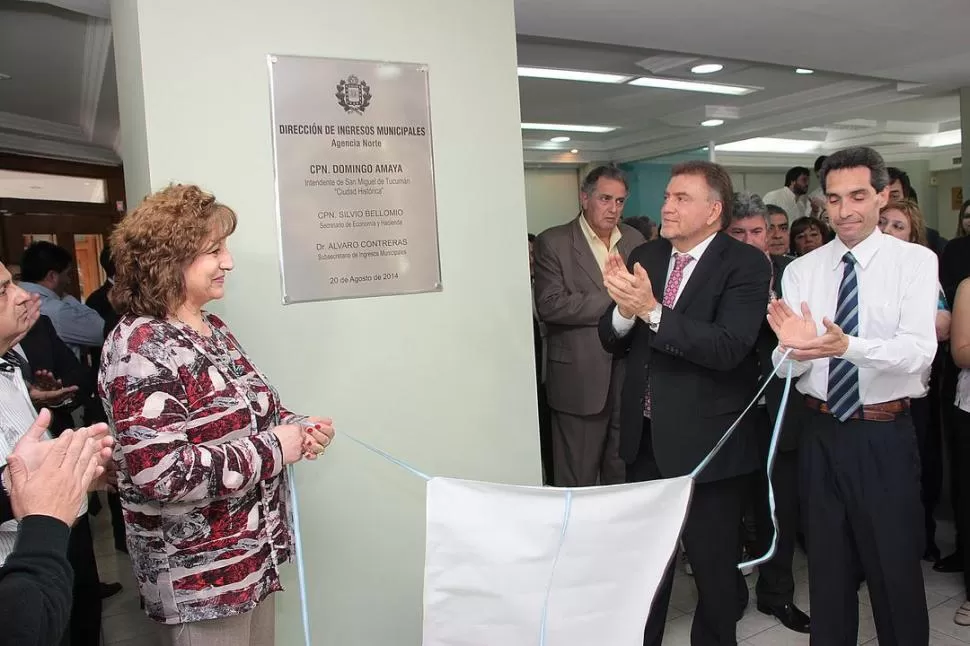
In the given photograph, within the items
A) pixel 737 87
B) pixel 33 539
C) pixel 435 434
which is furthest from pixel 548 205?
pixel 33 539

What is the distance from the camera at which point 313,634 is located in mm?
2502

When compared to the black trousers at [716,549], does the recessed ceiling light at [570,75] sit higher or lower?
higher

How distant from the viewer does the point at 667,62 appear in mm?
5418

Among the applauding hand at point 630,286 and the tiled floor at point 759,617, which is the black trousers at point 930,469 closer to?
the tiled floor at point 759,617

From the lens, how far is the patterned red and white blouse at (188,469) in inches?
63.5

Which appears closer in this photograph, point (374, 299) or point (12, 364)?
point (12, 364)

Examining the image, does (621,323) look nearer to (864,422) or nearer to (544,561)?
(864,422)

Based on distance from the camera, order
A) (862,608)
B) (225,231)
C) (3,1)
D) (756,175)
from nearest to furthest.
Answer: (225,231), (862,608), (3,1), (756,175)

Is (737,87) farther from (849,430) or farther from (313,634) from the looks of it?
(313,634)

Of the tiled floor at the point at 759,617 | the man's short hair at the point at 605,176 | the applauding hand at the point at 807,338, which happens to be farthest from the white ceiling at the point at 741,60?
the tiled floor at the point at 759,617

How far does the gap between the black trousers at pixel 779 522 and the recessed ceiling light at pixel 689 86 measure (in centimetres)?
405

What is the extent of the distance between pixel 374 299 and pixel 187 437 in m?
0.98

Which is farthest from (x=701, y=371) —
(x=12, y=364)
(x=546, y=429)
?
(x=546, y=429)

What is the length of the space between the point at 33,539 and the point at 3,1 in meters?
3.68
